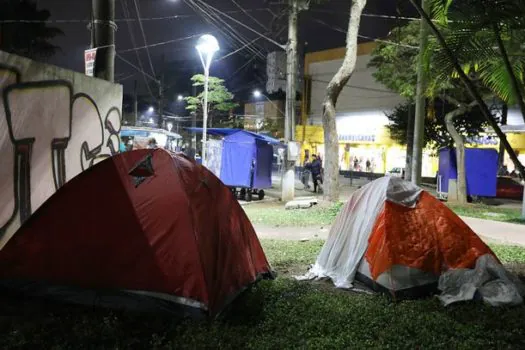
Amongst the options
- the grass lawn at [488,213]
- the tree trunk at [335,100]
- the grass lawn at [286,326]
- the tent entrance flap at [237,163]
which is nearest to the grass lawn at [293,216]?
the tree trunk at [335,100]

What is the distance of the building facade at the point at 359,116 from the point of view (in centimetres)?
3266

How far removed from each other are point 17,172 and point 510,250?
833 cm

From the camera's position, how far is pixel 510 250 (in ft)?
29.4

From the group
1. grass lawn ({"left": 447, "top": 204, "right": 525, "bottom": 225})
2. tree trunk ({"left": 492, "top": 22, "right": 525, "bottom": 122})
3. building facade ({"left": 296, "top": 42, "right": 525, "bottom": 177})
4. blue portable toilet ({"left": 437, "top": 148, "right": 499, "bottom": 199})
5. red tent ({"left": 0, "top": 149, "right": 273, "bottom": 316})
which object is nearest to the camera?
red tent ({"left": 0, "top": 149, "right": 273, "bottom": 316})

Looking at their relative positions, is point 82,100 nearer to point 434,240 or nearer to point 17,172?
point 17,172

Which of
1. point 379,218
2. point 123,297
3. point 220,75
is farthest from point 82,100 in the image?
point 220,75

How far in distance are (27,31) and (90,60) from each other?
21497mm

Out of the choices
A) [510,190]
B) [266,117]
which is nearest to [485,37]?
[510,190]

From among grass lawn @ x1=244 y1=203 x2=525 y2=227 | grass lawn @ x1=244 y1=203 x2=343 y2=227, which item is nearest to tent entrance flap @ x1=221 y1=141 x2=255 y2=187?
grass lawn @ x1=244 y1=203 x2=525 y2=227

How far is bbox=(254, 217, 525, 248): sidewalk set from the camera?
10.4 m

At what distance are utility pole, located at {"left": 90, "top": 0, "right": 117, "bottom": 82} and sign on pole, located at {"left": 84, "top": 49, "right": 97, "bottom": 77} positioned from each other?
50mm

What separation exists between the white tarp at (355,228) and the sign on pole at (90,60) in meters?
4.41

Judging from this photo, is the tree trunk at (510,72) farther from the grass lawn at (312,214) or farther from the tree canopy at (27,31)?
the tree canopy at (27,31)

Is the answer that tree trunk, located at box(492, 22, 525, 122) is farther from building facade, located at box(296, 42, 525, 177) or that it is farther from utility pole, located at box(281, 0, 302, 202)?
building facade, located at box(296, 42, 525, 177)
